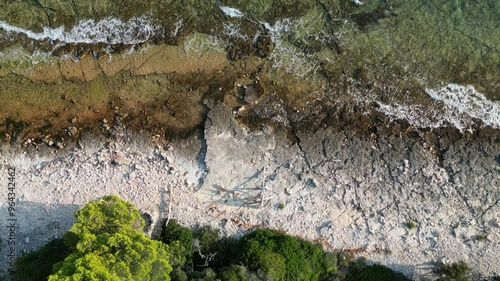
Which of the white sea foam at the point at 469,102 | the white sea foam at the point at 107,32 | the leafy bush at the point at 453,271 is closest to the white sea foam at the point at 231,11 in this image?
the white sea foam at the point at 107,32

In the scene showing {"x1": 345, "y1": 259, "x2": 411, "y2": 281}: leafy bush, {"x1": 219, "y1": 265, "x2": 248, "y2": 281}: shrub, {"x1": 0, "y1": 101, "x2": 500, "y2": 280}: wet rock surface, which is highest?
{"x1": 0, "y1": 101, "x2": 500, "y2": 280}: wet rock surface

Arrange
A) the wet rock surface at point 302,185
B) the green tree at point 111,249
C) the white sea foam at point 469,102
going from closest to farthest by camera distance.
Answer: the green tree at point 111,249 → the wet rock surface at point 302,185 → the white sea foam at point 469,102

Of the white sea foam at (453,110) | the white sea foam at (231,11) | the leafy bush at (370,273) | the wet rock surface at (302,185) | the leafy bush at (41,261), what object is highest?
the white sea foam at (231,11)

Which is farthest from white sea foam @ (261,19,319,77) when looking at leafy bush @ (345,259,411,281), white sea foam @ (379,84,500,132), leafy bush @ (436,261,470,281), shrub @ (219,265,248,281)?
leafy bush @ (436,261,470,281)

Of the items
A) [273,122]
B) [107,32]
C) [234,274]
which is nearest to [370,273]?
[234,274]

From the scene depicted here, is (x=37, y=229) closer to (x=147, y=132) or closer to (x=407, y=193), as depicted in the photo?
(x=147, y=132)

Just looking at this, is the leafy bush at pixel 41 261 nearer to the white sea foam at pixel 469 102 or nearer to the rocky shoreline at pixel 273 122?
the rocky shoreline at pixel 273 122

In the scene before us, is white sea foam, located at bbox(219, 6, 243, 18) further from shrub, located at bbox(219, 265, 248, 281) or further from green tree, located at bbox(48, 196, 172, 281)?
shrub, located at bbox(219, 265, 248, 281)

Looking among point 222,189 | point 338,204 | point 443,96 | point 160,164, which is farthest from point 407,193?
point 160,164
